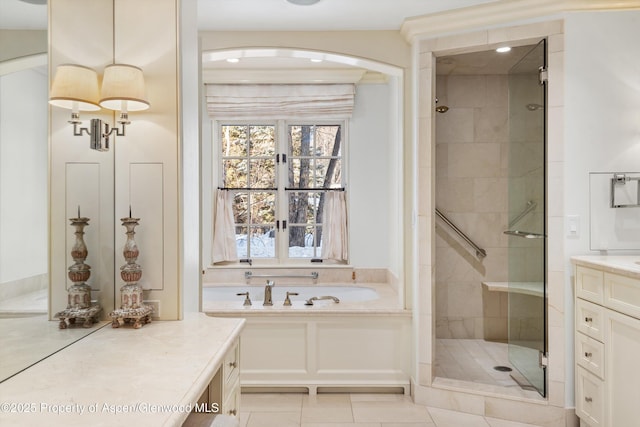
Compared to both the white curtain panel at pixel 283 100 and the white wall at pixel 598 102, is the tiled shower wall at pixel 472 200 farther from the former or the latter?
the white wall at pixel 598 102

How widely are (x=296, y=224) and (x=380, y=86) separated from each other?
5.19 ft

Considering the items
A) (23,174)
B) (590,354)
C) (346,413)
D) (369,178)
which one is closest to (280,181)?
(369,178)

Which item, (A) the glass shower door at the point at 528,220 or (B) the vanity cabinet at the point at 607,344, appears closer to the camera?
(B) the vanity cabinet at the point at 607,344

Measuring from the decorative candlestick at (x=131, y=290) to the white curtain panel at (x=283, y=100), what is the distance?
2.62m

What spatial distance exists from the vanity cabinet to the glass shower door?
0.25 meters

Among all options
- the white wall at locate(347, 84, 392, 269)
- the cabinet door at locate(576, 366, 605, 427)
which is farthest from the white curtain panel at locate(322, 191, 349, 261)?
the cabinet door at locate(576, 366, 605, 427)

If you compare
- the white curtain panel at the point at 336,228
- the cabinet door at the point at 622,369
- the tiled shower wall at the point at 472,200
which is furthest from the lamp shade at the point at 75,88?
the tiled shower wall at the point at 472,200

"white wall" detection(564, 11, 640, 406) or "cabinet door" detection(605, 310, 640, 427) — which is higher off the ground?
"white wall" detection(564, 11, 640, 406)

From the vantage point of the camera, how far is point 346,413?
283cm

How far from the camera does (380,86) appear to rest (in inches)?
168

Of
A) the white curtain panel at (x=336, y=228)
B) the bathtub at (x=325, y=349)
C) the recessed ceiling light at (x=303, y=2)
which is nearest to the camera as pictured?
the recessed ceiling light at (x=303, y=2)

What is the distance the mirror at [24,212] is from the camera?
124 cm

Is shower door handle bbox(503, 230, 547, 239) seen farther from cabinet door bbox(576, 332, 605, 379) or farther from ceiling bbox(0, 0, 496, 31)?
ceiling bbox(0, 0, 496, 31)

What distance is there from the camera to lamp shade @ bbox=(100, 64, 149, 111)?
5.77 ft
